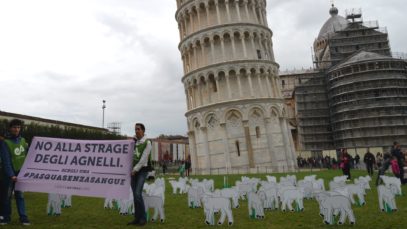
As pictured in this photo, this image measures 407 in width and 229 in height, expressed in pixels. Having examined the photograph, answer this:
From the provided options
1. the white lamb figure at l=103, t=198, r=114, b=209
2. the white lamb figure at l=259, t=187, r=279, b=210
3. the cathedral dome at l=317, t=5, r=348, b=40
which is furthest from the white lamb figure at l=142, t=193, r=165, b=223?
the cathedral dome at l=317, t=5, r=348, b=40

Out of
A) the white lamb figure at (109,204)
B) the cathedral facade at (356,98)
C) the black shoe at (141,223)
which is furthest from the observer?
the cathedral facade at (356,98)

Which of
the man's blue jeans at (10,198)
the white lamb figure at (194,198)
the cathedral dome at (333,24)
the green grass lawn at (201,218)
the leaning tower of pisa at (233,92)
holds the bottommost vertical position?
the green grass lawn at (201,218)

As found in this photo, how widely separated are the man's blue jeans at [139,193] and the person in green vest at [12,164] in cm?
275

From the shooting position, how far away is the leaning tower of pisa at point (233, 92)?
38781 millimetres

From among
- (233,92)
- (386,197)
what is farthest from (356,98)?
(386,197)

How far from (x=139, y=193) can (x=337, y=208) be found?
491 centimetres

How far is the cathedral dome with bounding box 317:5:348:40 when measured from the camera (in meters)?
93.7

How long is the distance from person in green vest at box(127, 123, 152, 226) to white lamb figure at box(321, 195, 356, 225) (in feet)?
15.0

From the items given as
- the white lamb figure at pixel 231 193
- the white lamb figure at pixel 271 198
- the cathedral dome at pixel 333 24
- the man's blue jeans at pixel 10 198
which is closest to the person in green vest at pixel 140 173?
the man's blue jeans at pixel 10 198

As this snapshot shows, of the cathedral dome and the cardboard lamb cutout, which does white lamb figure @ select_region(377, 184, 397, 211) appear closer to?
the cardboard lamb cutout

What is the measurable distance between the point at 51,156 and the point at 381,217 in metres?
9.37

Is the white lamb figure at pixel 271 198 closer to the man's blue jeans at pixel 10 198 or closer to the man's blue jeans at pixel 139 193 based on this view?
the man's blue jeans at pixel 139 193

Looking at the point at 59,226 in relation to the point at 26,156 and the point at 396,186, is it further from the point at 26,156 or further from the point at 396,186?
the point at 396,186

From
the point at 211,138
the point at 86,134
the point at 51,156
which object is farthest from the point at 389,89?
the point at 51,156
